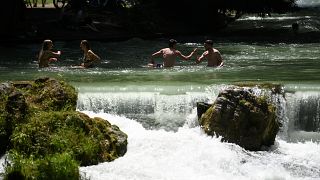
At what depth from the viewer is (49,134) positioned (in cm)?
1004

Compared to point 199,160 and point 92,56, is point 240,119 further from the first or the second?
point 92,56

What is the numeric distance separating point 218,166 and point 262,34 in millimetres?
22976

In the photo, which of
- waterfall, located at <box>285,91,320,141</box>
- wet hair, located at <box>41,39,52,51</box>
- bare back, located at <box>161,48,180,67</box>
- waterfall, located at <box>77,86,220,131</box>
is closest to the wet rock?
waterfall, located at <box>77,86,220,131</box>

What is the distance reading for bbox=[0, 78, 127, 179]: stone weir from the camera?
30.0ft

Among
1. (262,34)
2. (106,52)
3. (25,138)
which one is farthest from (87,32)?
(25,138)

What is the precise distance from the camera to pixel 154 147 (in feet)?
36.0

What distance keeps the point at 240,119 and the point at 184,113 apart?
1.67 meters

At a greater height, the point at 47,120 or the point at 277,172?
the point at 47,120

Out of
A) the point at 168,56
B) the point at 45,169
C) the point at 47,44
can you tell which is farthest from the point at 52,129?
the point at 168,56

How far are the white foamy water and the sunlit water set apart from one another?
0.02 meters

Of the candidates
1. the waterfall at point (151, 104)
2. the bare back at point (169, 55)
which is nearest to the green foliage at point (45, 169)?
the waterfall at point (151, 104)

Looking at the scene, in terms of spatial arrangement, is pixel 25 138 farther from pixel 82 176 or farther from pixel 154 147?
pixel 154 147

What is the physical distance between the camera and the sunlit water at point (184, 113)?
10066 mm

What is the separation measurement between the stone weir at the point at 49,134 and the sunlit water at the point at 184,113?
33 cm
